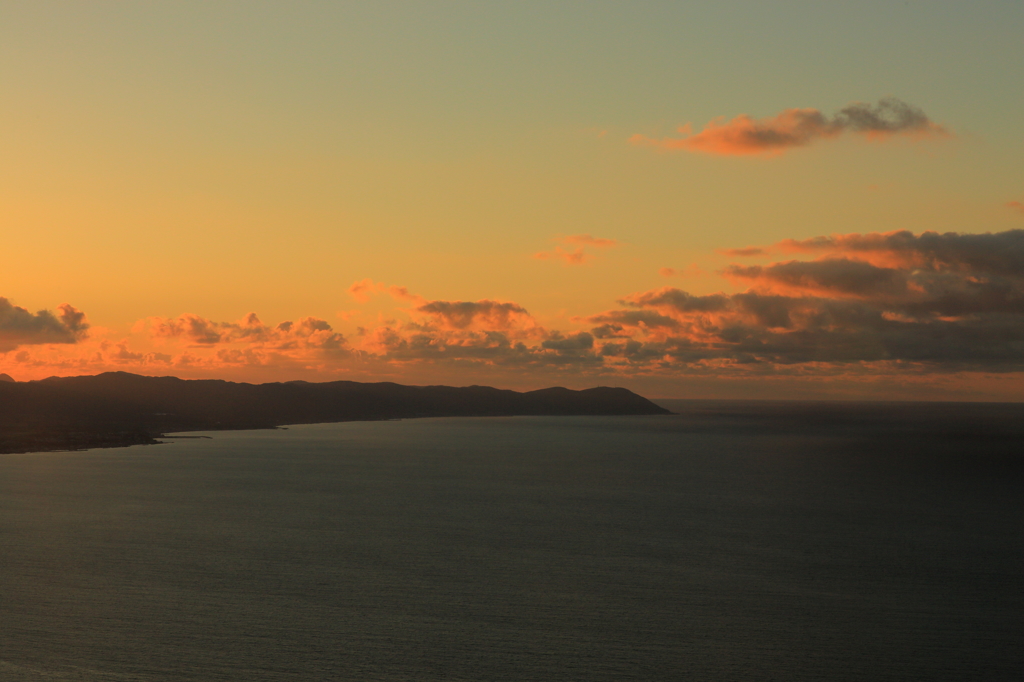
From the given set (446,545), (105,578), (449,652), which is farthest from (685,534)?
→ (105,578)

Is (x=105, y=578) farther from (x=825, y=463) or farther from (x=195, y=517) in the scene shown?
(x=825, y=463)

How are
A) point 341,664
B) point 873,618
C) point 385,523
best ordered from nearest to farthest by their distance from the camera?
point 341,664 → point 873,618 → point 385,523

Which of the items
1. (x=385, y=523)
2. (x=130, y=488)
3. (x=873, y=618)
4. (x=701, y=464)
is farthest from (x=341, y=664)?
(x=701, y=464)

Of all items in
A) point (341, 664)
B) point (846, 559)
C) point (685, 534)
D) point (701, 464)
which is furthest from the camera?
point (701, 464)

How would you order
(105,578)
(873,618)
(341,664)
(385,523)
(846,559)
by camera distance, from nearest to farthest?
(341,664), (873,618), (105,578), (846,559), (385,523)

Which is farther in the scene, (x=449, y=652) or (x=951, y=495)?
(x=951, y=495)

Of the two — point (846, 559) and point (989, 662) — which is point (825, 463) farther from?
point (989, 662)
